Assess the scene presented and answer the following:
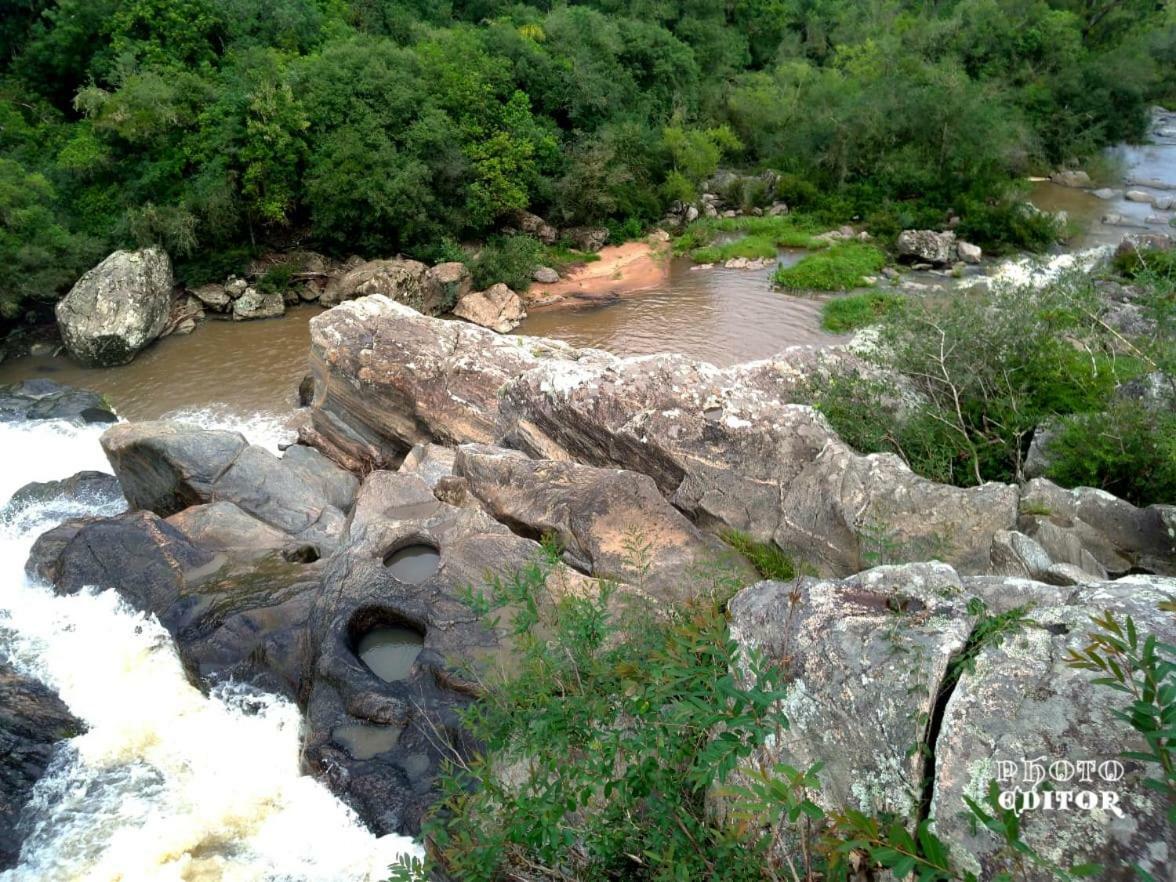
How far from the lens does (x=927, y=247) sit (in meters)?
25.6

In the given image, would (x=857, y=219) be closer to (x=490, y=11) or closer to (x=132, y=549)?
(x=490, y=11)

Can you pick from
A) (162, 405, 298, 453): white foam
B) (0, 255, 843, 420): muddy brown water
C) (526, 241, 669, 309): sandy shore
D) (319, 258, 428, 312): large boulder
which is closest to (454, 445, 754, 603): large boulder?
(162, 405, 298, 453): white foam

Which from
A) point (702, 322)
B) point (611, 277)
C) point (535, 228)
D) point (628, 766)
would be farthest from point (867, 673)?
point (535, 228)

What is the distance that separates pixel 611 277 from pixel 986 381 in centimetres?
1638

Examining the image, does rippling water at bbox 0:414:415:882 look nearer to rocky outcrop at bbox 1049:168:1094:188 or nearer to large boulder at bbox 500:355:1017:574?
large boulder at bbox 500:355:1017:574

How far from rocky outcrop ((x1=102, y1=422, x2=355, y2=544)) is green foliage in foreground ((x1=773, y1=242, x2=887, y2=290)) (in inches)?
654

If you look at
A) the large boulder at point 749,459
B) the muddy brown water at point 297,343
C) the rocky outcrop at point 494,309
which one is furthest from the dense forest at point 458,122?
the large boulder at point 749,459

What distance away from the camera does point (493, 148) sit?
26047 millimetres

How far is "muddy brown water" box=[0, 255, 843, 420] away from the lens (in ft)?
63.2

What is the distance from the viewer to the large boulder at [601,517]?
9.09 m

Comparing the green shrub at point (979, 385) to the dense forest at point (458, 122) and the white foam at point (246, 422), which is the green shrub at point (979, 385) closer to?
the white foam at point (246, 422)

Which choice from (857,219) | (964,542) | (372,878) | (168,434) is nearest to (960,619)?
(964,542)

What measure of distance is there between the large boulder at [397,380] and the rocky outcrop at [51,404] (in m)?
6.07

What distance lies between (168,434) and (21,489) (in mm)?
3273
